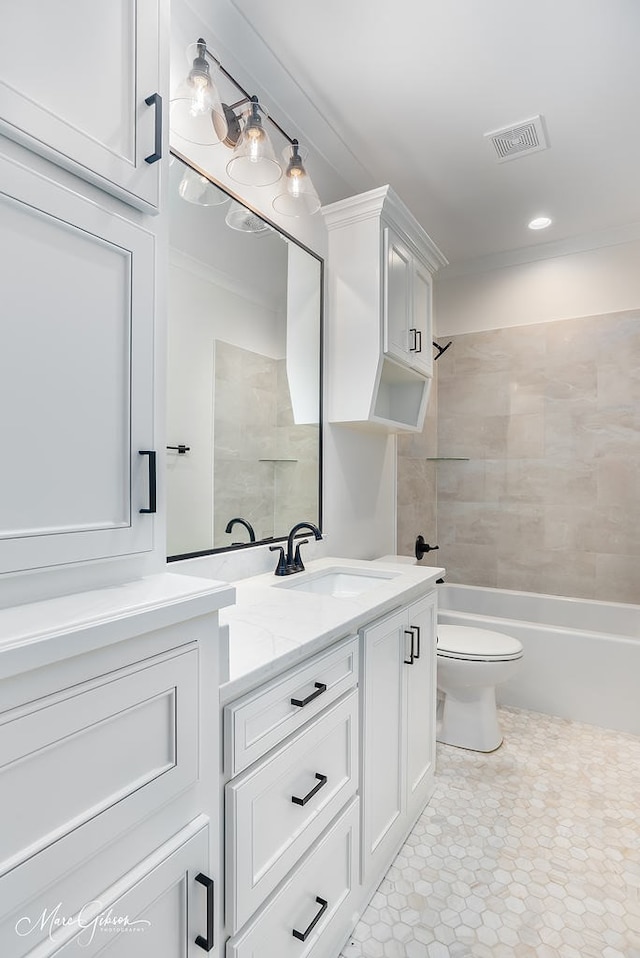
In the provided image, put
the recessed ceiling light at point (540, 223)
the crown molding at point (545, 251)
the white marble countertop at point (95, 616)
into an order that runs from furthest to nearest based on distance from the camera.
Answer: the crown molding at point (545, 251) < the recessed ceiling light at point (540, 223) < the white marble countertop at point (95, 616)

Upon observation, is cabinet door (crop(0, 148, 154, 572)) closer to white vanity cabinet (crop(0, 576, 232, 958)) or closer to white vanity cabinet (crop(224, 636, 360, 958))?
white vanity cabinet (crop(0, 576, 232, 958))

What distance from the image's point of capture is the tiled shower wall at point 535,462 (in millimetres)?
3029

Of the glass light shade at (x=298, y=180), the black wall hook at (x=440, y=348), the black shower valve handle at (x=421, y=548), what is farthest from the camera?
the black wall hook at (x=440, y=348)

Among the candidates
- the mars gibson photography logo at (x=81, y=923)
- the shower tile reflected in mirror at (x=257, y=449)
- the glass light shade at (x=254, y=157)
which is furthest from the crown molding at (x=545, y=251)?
the mars gibson photography logo at (x=81, y=923)

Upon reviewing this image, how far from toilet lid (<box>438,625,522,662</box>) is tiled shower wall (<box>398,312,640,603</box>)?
0.65 meters

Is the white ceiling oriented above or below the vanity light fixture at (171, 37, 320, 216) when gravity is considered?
above

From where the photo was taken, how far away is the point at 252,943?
0.93 m

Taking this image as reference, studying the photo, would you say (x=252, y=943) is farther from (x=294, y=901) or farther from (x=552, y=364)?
(x=552, y=364)

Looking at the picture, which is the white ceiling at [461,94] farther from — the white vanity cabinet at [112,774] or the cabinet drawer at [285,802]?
the cabinet drawer at [285,802]

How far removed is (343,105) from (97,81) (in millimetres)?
1507

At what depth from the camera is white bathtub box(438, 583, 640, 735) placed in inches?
95.7

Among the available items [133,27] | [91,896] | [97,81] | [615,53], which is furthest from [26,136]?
[615,53]

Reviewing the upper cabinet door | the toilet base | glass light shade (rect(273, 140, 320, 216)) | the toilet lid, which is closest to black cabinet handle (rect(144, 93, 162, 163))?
the upper cabinet door

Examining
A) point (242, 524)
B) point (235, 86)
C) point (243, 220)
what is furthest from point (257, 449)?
point (235, 86)
